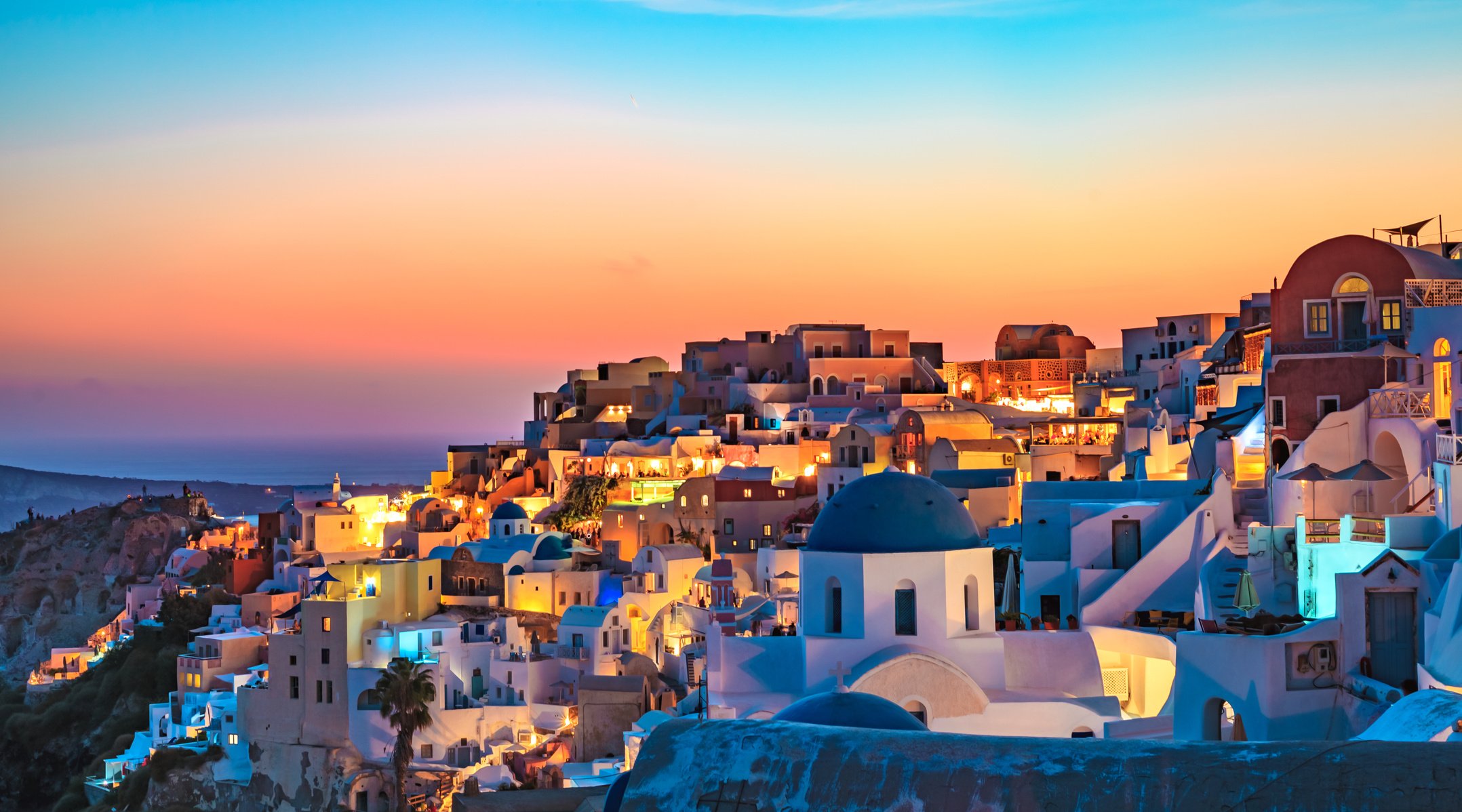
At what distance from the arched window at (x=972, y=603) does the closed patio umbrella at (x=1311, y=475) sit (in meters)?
5.36

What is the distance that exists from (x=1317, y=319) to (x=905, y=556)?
10.0 metres

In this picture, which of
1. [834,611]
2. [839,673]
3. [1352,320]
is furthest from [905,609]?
[1352,320]

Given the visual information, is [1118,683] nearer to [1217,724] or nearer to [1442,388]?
[1217,724]

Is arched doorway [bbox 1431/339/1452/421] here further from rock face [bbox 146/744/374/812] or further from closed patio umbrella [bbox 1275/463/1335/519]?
rock face [bbox 146/744/374/812]

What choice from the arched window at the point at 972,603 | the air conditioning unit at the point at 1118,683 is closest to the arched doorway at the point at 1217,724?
the arched window at the point at 972,603

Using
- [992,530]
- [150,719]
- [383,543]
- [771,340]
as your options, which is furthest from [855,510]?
[771,340]

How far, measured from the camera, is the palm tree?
3472cm

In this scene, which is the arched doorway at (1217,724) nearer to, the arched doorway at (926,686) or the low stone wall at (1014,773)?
the arched doorway at (926,686)

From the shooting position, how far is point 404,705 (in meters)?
35.7

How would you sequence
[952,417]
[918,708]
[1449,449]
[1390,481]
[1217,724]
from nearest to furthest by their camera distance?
[1217,724] → [1449,449] → [918,708] → [1390,481] → [952,417]

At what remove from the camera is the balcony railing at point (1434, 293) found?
1011 inches

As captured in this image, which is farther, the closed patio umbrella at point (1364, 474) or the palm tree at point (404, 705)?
the palm tree at point (404, 705)

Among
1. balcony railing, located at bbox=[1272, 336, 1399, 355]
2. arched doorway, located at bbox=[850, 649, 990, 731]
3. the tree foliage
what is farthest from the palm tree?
balcony railing, located at bbox=[1272, 336, 1399, 355]

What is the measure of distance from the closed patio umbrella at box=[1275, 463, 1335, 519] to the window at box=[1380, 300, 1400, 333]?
3.86m
